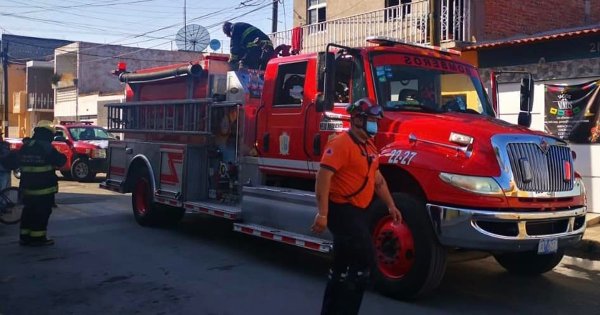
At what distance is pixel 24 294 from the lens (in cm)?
611

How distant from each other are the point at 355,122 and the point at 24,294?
380cm

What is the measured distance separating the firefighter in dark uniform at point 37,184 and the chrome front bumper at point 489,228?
18.3ft

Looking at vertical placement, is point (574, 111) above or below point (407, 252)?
above

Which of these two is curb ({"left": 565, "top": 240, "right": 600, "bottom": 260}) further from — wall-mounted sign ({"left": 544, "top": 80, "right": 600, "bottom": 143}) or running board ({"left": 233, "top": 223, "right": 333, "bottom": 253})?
running board ({"left": 233, "top": 223, "right": 333, "bottom": 253})

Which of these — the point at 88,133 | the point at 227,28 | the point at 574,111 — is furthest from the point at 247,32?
the point at 88,133

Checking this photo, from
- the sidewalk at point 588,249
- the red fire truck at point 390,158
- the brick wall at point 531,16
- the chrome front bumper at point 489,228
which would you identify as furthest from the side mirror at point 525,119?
the brick wall at point 531,16

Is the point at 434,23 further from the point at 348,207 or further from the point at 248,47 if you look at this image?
the point at 348,207

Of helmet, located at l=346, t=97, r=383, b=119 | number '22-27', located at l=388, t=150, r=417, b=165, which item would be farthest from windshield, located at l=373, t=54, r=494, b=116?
helmet, located at l=346, t=97, r=383, b=119

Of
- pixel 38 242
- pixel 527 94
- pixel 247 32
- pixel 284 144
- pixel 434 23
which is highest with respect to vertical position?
pixel 434 23

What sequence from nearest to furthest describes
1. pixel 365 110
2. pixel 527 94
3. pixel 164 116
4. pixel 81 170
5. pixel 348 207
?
pixel 348 207, pixel 365 110, pixel 527 94, pixel 164 116, pixel 81 170

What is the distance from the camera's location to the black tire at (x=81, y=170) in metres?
18.7

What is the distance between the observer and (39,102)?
4428 cm

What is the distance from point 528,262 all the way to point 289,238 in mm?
2759

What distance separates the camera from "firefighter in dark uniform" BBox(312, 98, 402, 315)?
14.9 ft
